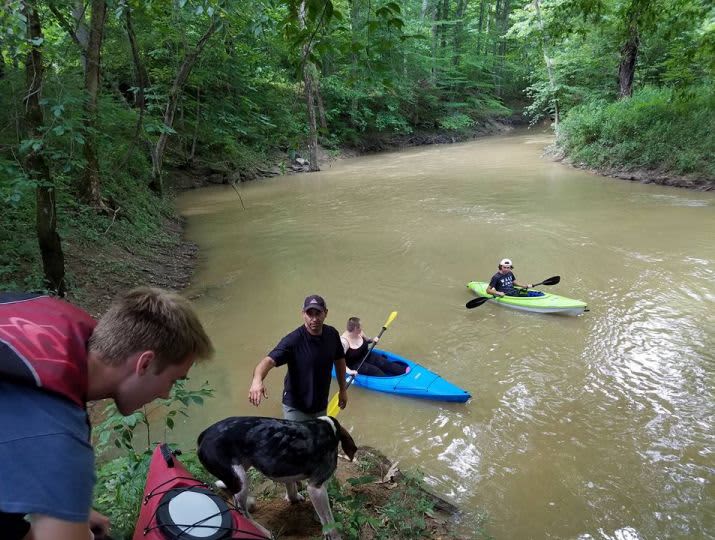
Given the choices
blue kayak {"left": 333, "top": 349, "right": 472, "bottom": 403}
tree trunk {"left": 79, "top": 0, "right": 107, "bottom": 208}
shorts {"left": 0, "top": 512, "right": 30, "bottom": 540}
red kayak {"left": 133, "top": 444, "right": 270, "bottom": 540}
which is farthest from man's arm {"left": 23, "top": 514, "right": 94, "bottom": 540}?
tree trunk {"left": 79, "top": 0, "right": 107, "bottom": 208}

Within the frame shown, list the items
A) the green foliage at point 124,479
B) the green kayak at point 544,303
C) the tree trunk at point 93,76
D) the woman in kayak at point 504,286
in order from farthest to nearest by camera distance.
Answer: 1. the woman in kayak at point 504,286
2. the green kayak at point 544,303
3. the tree trunk at point 93,76
4. the green foliage at point 124,479

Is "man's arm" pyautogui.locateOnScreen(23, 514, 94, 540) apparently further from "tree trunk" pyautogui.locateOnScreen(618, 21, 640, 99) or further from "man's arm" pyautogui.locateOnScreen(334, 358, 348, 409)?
"tree trunk" pyautogui.locateOnScreen(618, 21, 640, 99)

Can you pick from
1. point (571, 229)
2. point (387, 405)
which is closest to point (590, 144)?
point (571, 229)

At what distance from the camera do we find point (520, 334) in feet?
23.5

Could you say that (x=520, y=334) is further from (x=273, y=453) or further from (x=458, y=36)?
(x=458, y=36)

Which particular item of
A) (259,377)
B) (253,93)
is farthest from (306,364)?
(253,93)

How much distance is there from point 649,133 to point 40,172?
17.8m

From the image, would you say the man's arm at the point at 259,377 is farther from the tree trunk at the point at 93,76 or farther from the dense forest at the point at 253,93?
the tree trunk at the point at 93,76

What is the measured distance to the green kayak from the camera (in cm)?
747

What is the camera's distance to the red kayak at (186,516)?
1.83 meters

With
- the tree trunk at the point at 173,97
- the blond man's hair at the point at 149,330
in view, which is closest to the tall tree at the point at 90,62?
the tree trunk at the point at 173,97

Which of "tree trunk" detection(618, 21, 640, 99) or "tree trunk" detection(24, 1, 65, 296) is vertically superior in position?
"tree trunk" detection(618, 21, 640, 99)

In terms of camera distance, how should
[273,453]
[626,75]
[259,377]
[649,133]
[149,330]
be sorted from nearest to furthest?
[149,330]
[273,453]
[259,377]
[649,133]
[626,75]

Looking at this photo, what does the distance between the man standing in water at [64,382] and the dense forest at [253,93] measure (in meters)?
1.71
